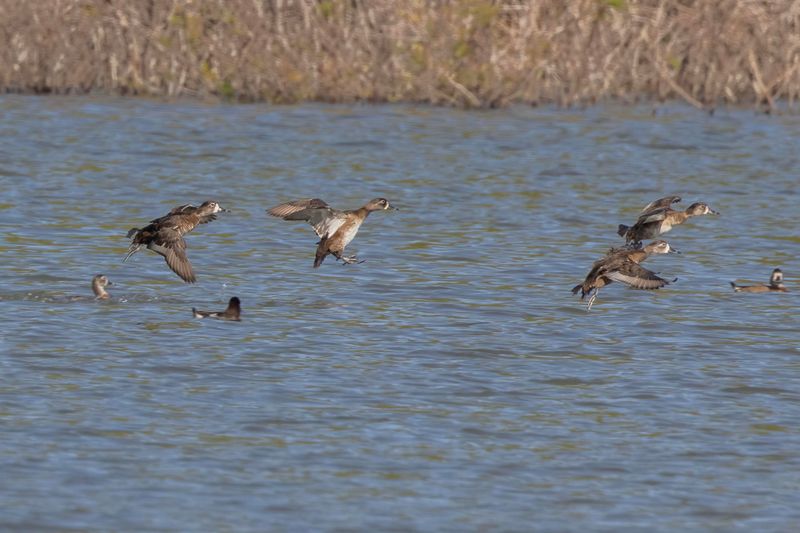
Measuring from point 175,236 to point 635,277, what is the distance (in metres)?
3.97

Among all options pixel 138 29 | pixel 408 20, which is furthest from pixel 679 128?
pixel 138 29

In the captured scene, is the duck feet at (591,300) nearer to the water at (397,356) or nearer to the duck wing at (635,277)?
the water at (397,356)

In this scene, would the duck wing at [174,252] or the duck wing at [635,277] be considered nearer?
the duck wing at [635,277]

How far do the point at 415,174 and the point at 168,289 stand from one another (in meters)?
10.1

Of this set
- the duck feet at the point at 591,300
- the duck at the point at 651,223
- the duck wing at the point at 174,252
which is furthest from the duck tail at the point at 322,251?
the duck at the point at 651,223

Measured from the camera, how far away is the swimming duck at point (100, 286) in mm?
14547

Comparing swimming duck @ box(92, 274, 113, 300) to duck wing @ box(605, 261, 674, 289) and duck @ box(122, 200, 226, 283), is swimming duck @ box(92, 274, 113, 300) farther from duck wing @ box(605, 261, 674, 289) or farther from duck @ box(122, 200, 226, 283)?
duck wing @ box(605, 261, 674, 289)

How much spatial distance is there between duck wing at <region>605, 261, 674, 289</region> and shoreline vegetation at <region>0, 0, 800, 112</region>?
17.2 metres

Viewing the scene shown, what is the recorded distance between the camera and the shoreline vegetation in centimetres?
3083

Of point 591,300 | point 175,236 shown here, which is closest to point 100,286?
point 175,236

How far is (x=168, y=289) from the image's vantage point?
1567 centimetres

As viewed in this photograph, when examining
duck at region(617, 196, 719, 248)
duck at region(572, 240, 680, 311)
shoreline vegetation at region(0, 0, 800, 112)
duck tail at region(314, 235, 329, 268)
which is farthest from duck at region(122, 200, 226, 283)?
shoreline vegetation at region(0, 0, 800, 112)

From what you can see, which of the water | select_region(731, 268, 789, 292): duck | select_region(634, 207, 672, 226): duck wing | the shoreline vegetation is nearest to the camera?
the water

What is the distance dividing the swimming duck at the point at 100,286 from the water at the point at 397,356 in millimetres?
112
